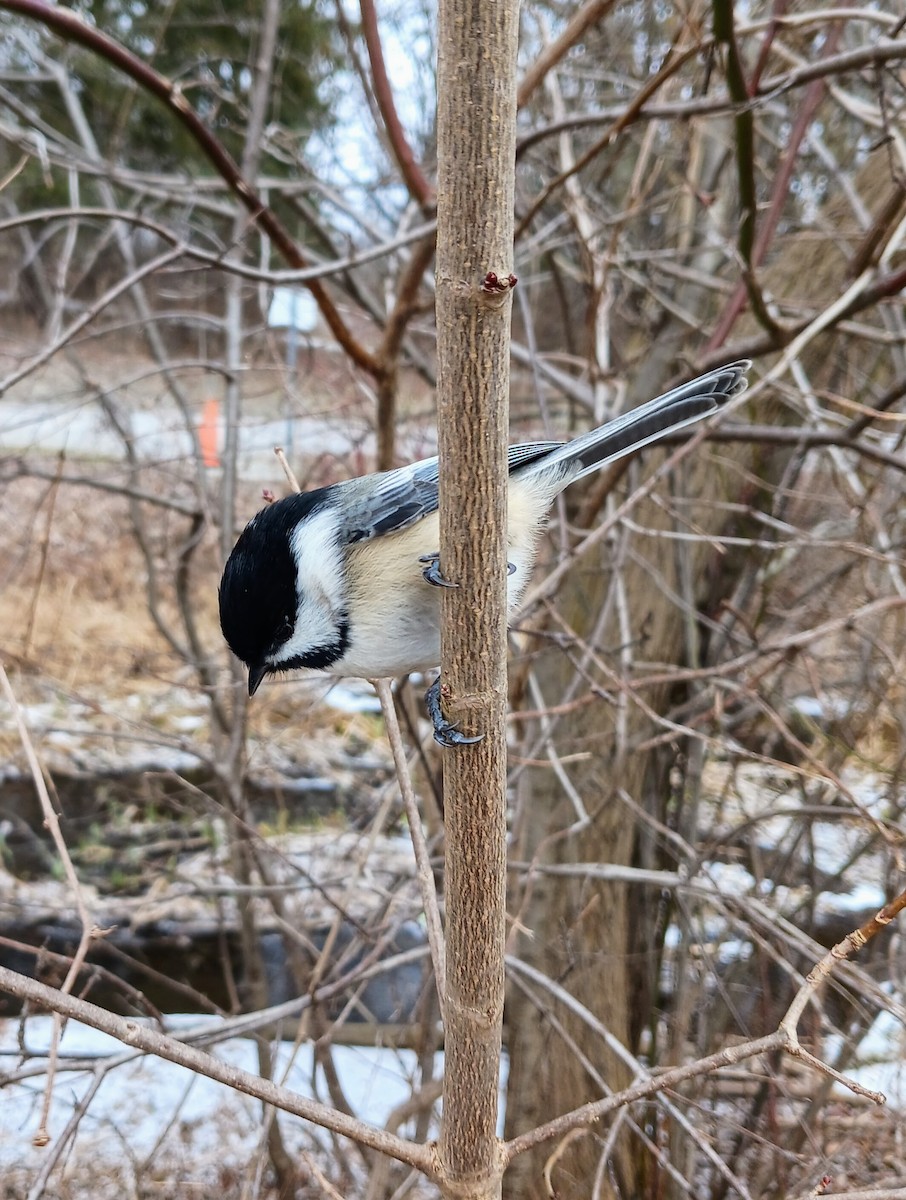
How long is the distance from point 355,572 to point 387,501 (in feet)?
0.49

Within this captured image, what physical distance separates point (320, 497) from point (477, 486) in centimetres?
76

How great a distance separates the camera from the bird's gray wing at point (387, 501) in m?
1.61

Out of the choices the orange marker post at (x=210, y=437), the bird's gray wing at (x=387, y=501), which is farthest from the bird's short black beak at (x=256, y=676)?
the orange marker post at (x=210, y=437)

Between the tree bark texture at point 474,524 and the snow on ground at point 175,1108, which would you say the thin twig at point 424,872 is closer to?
the tree bark texture at point 474,524

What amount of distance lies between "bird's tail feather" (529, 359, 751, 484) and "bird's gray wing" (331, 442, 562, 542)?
214mm

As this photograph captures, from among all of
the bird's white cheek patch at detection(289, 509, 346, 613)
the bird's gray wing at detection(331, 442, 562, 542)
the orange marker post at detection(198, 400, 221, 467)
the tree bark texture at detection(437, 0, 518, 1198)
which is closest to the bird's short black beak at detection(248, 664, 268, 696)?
the bird's white cheek patch at detection(289, 509, 346, 613)

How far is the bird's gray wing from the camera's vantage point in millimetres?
1613

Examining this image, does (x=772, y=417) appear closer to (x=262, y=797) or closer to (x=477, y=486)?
(x=477, y=486)

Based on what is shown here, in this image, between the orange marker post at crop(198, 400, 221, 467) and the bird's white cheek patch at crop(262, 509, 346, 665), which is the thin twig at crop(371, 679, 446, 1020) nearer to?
the bird's white cheek patch at crop(262, 509, 346, 665)

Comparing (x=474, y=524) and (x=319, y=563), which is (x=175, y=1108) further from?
(x=474, y=524)

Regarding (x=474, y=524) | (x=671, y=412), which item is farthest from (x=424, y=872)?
(x=671, y=412)

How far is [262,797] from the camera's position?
227 inches

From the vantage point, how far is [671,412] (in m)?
1.61

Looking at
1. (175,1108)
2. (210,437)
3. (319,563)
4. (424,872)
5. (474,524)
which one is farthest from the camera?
(210,437)
